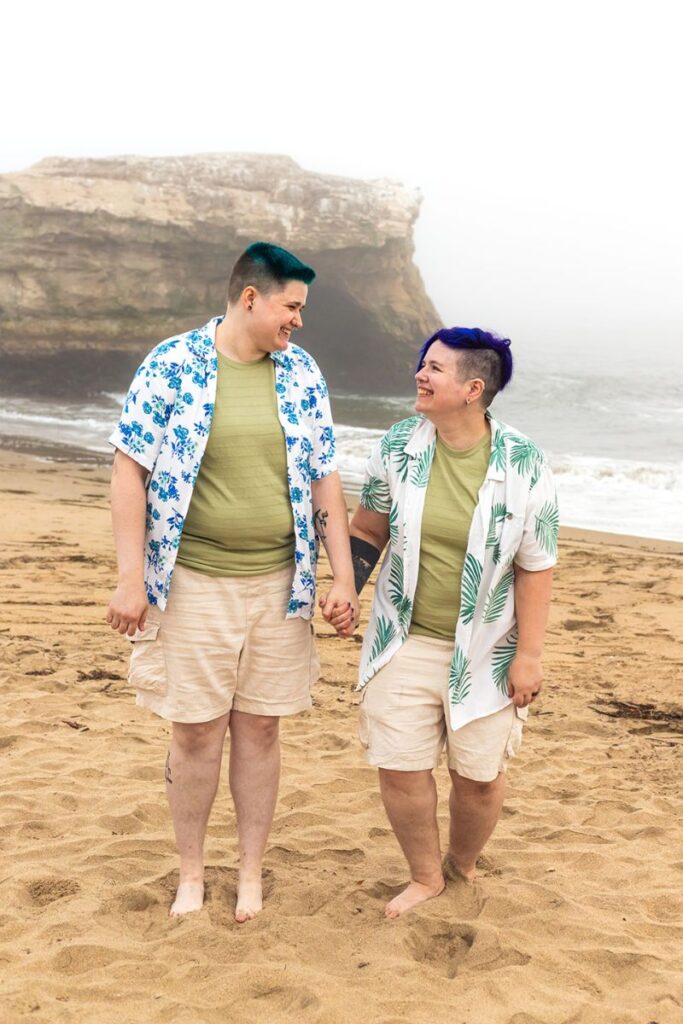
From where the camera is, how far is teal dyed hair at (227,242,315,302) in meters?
2.96

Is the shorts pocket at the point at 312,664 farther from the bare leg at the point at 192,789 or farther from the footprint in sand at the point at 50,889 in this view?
the footprint in sand at the point at 50,889

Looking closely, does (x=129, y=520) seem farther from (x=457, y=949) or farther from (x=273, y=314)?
(x=457, y=949)

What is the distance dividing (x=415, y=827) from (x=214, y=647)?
833 mm

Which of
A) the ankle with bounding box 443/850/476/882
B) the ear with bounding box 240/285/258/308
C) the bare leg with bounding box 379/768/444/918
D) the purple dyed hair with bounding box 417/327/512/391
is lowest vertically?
the ankle with bounding box 443/850/476/882

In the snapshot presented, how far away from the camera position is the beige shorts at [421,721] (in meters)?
3.11

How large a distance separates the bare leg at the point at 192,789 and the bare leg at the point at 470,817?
2.37 feet

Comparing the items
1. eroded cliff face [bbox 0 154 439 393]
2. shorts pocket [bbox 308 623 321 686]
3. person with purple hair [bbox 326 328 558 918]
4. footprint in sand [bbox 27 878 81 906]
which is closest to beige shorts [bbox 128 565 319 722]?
shorts pocket [bbox 308 623 321 686]

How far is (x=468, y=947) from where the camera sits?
10.2 feet

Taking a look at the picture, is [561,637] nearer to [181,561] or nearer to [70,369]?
[181,561]

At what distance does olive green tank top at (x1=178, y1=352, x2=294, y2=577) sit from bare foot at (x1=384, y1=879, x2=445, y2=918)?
1129 mm

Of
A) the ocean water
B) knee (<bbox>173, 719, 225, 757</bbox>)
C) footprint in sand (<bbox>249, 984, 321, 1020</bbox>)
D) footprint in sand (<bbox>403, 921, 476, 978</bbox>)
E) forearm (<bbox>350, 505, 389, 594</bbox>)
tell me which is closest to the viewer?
footprint in sand (<bbox>249, 984, 321, 1020</bbox>)

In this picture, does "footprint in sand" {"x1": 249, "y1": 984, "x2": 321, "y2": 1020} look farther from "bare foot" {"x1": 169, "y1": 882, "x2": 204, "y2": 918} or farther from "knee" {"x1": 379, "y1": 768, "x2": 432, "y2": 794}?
"knee" {"x1": 379, "y1": 768, "x2": 432, "y2": 794}

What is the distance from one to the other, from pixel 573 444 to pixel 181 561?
17705mm

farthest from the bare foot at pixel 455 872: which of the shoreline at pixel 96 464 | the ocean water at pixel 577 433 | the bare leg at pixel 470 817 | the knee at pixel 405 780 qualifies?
the ocean water at pixel 577 433
